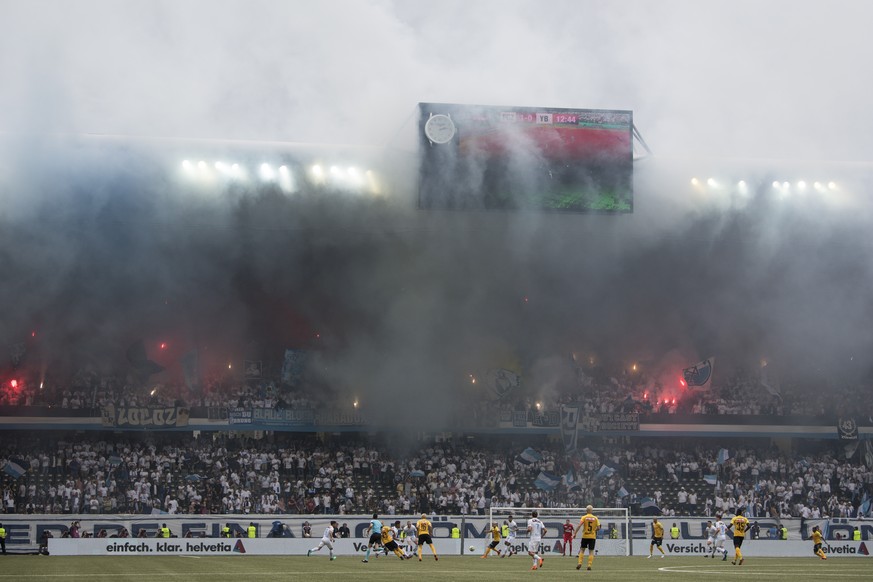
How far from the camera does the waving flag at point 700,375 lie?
185 ft

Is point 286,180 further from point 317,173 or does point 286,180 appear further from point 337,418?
point 337,418

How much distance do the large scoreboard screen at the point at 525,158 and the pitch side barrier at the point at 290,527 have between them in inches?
520

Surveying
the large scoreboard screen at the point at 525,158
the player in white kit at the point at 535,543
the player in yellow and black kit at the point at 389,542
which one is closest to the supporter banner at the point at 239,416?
the large scoreboard screen at the point at 525,158

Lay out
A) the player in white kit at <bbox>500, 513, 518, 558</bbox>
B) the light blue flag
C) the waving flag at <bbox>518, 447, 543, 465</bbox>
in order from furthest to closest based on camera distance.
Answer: the waving flag at <bbox>518, 447, 543, 465</bbox> < the light blue flag < the player in white kit at <bbox>500, 513, 518, 558</bbox>

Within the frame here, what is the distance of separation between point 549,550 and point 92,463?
21394 mm

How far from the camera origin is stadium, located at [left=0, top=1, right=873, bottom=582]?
4112 centimetres

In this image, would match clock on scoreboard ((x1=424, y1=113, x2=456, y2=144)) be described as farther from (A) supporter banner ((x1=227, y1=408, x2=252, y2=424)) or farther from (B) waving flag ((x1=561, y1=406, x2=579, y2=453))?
(A) supporter banner ((x1=227, y1=408, x2=252, y2=424))

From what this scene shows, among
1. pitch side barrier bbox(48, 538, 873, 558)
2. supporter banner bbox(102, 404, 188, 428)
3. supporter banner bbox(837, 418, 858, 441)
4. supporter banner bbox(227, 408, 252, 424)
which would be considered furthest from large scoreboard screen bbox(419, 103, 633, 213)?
supporter banner bbox(837, 418, 858, 441)

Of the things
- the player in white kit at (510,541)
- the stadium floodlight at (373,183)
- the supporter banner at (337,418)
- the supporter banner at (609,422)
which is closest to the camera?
the player in white kit at (510,541)

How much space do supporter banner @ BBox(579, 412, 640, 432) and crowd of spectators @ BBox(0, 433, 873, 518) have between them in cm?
133

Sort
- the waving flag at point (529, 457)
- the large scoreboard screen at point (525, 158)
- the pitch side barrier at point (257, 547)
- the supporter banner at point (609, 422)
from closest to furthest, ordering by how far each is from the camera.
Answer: the pitch side barrier at point (257, 547) < the large scoreboard screen at point (525, 158) < the waving flag at point (529, 457) < the supporter banner at point (609, 422)

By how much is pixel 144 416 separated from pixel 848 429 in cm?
3534

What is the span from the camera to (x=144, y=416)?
47844 mm

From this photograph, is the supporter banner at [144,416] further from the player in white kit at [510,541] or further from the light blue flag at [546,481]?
the player in white kit at [510,541]
